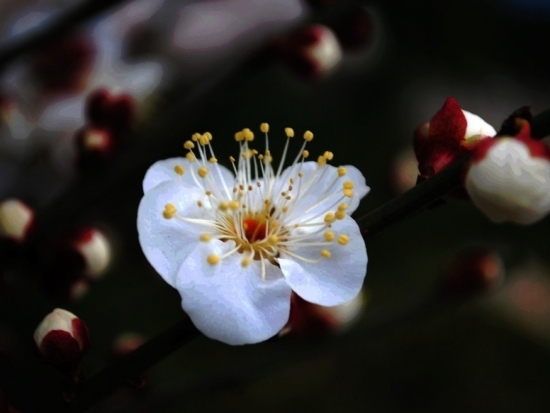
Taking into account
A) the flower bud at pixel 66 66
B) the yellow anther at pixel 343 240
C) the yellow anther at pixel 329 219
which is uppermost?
the flower bud at pixel 66 66

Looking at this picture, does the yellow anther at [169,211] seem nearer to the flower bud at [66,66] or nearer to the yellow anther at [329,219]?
the yellow anther at [329,219]

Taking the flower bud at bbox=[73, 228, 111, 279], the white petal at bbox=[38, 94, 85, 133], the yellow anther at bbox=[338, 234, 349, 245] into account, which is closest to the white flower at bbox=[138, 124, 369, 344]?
the yellow anther at bbox=[338, 234, 349, 245]

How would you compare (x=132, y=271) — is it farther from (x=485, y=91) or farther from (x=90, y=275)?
(x=485, y=91)

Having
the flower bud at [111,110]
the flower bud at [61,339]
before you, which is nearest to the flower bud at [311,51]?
the flower bud at [111,110]

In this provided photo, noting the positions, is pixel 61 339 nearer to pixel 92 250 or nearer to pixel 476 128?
pixel 92 250

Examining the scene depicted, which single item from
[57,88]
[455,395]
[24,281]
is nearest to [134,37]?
[57,88]

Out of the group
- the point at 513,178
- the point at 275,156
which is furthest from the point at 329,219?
the point at 275,156

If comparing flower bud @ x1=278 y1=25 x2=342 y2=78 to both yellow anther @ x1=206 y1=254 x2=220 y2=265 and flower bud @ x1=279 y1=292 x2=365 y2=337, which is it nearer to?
flower bud @ x1=279 y1=292 x2=365 y2=337
